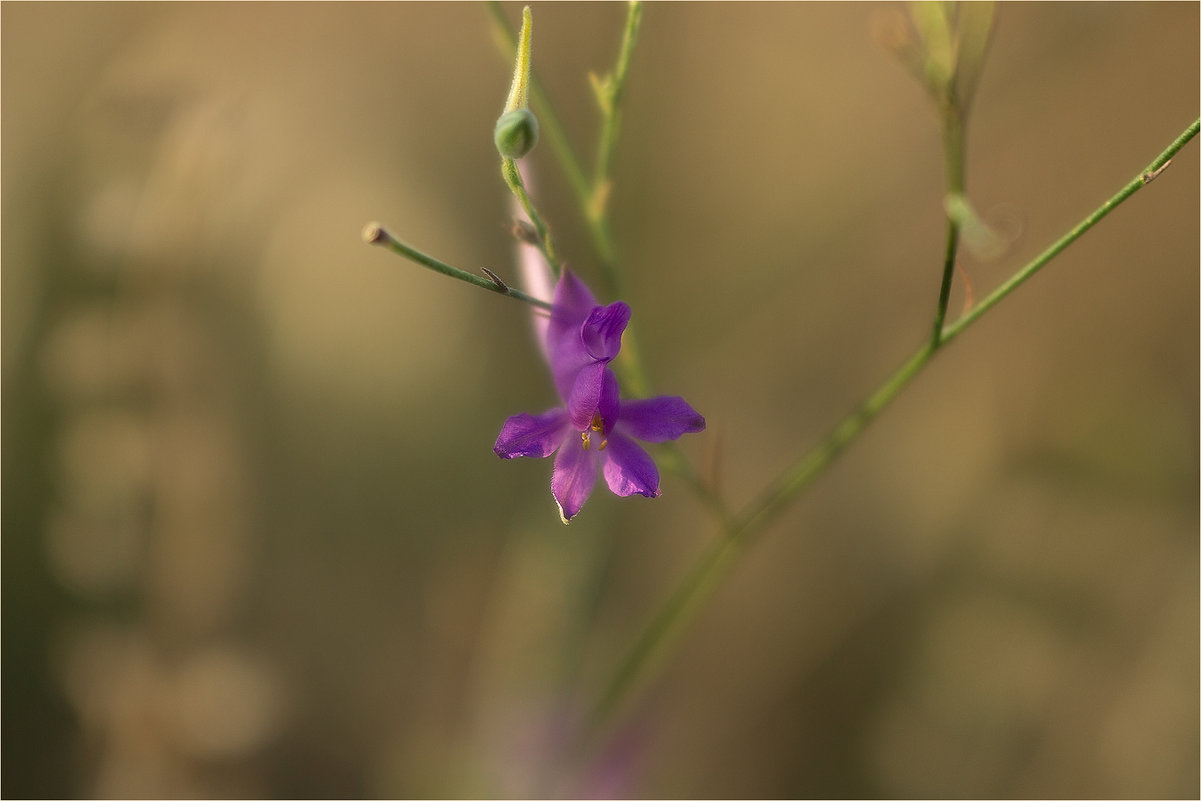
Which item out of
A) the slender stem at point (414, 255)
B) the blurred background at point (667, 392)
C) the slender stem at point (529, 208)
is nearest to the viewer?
the slender stem at point (414, 255)

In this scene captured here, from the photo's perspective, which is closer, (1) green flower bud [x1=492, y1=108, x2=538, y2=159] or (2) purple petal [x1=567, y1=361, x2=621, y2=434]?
(1) green flower bud [x1=492, y1=108, x2=538, y2=159]

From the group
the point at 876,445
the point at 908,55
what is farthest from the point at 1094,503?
the point at 908,55

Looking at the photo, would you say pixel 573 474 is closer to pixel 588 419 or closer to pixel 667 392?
pixel 588 419

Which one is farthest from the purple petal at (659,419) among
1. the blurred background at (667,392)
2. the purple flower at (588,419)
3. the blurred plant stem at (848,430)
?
the blurred background at (667,392)

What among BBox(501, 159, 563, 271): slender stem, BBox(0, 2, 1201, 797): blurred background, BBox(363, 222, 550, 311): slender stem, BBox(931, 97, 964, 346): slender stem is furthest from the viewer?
BBox(0, 2, 1201, 797): blurred background

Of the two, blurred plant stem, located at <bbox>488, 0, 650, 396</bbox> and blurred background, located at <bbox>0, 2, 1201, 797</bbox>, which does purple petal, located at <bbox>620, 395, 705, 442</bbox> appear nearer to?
blurred plant stem, located at <bbox>488, 0, 650, 396</bbox>

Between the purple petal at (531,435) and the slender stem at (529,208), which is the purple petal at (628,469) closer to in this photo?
the purple petal at (531,435)

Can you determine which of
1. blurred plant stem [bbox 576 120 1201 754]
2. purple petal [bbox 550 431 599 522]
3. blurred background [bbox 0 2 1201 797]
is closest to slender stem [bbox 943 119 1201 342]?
blurred plant stem [bbox 576 120 1201 754]
